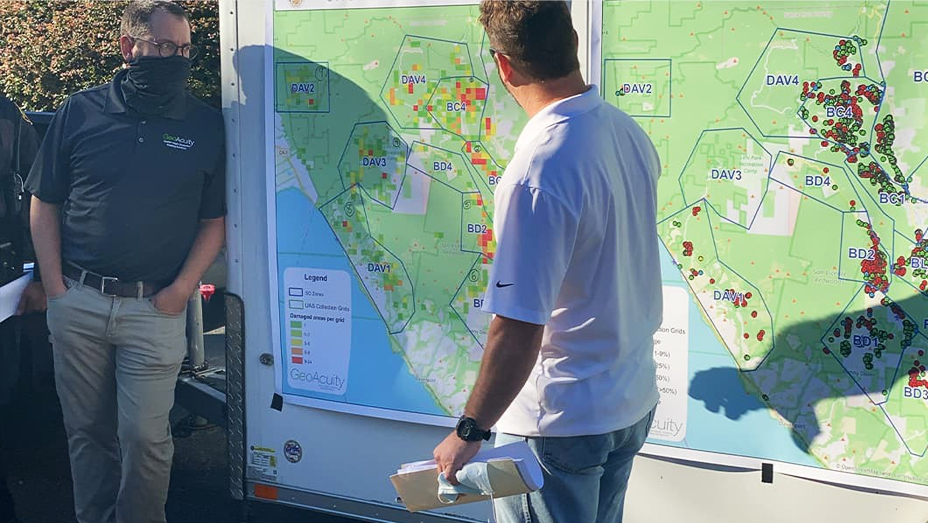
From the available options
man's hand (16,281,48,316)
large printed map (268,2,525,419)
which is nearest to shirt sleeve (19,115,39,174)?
man's hand (16,281,48,316)

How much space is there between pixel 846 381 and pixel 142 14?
2.82 m

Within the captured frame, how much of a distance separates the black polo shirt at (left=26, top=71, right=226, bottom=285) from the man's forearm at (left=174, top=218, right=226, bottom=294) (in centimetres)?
5

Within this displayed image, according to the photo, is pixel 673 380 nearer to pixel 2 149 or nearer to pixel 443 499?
pixel 443 499

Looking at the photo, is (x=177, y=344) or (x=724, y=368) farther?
(x=177, y=344)

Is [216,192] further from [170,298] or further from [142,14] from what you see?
[142,14]

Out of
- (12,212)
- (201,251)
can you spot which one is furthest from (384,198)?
(12,212)

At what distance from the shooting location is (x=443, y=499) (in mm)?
2406

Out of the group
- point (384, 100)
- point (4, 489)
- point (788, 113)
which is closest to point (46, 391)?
point (4, 489)

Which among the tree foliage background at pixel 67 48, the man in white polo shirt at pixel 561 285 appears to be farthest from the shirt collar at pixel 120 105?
the tree foliage background at pixel 67 48

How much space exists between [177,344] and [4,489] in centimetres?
104

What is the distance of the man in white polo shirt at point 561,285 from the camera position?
2252 millimetres

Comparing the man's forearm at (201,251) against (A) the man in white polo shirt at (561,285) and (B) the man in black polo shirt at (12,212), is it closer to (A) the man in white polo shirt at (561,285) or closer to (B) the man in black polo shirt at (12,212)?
(B) the man in black polo shirt at (12,212)

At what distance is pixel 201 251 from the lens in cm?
390

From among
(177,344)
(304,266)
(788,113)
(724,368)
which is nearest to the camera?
(788,113)
